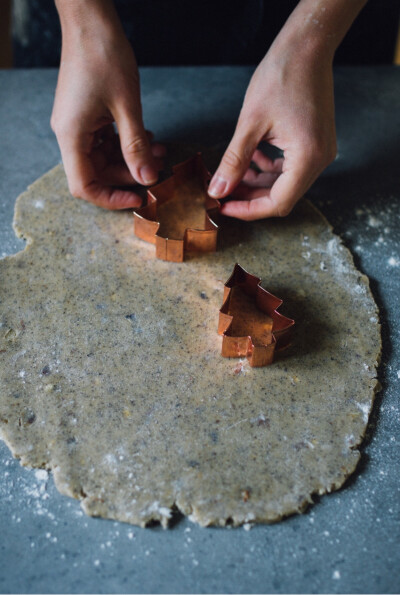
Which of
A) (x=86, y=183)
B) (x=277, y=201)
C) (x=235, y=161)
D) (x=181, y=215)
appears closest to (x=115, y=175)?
(x=86, y=183)

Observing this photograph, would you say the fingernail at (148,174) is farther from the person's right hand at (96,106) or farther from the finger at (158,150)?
the finger at (158,150)

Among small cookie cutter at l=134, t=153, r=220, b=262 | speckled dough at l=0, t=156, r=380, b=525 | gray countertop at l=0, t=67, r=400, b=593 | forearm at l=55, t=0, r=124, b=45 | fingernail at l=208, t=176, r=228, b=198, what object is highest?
forearm at l=55, t=0, r=124, b=45

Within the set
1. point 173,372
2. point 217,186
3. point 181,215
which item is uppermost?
point 217,186

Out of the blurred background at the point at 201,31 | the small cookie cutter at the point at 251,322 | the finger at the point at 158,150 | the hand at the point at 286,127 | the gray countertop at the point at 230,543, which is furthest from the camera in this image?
the blurred background at the point at 201,31

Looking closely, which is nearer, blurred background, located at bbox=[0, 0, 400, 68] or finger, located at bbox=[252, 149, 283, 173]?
finger, located at bbox=[252, 149, 283, 173]

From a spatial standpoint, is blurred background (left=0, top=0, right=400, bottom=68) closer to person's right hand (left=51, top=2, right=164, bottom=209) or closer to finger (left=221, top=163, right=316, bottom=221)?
person's right hand (left=51, top=2, right=164, bottom=209)

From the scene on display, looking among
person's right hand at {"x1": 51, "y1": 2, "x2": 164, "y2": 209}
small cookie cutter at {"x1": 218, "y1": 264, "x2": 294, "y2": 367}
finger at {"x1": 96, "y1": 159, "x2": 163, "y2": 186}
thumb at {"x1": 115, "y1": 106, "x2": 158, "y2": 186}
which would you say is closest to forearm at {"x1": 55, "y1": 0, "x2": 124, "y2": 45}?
person's right hand at {"x1": 51, "y1": 2, "x2": 164, "y2": 209}

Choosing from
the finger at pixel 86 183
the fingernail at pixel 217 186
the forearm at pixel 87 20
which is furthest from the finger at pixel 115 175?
the forearm at pixel 87 20

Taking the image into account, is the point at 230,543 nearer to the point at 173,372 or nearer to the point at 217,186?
the point at 173,372
